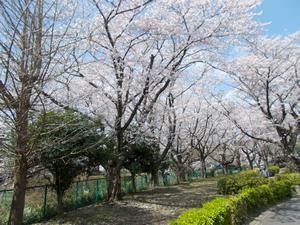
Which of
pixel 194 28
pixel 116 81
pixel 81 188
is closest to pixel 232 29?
pixel 194 28

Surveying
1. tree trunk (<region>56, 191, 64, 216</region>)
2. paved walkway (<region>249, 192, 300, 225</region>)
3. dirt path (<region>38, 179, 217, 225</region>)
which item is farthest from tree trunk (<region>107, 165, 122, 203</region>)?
paved walkway (<region>249, 192, 300, 225</region>)

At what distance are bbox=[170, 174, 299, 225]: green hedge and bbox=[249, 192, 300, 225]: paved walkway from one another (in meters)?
0.41

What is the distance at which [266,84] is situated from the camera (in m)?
15.0

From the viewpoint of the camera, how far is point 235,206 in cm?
866

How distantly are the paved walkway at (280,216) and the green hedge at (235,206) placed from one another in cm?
41

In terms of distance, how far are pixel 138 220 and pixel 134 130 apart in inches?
248

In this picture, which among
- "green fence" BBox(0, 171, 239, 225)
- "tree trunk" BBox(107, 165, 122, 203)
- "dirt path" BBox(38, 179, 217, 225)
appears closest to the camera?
"green fence" BBox(0, 171, 239, 225)

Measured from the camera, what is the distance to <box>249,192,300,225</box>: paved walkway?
28.6 ft

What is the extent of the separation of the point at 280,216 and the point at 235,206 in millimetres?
1960

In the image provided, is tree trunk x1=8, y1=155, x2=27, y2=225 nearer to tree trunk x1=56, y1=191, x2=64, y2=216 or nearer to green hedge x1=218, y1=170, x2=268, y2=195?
tree trunk x1=56, y1=191, x2=64, y2=216

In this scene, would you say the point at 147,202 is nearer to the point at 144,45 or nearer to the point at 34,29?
the point at 144,45

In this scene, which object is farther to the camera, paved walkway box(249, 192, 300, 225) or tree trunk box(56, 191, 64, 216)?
tree trunk box(56, 191, 64, 216)

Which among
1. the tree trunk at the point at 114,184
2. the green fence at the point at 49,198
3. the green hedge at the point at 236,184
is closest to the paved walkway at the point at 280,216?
the green hedge at the point at 236,184

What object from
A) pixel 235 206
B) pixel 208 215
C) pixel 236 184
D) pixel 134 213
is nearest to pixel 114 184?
pixel 134 213
